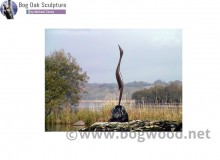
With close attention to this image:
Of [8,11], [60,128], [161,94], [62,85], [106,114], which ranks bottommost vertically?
[60,128]

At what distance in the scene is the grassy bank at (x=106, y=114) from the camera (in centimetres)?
805

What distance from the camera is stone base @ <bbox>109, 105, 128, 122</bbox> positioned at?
805 centimetres

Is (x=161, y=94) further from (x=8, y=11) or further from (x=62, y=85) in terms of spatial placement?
(x=8, y=11)

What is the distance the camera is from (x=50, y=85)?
8.00 m

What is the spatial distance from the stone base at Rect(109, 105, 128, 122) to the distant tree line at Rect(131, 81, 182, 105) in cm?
30

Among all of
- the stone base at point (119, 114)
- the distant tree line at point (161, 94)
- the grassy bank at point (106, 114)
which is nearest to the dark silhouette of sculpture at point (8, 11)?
the grassy bank at point (106, 114)

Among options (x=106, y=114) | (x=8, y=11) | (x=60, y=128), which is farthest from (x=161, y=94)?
(x=8, y=11)

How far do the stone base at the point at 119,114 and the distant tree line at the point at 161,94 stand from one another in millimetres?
295

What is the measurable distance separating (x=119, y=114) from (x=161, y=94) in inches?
33.0

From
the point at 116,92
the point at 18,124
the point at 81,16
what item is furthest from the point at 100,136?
the point at 81,16

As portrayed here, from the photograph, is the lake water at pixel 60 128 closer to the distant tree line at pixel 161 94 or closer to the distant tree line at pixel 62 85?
the distant tree line at pixel 62 85

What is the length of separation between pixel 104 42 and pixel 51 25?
0.94m

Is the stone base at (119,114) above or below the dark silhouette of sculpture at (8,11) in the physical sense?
below

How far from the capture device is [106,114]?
26.6ft
